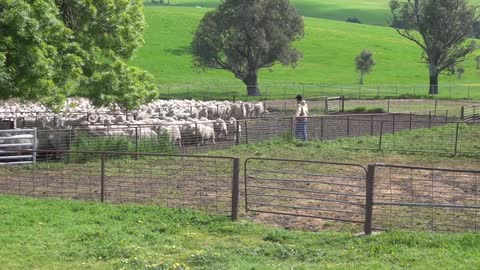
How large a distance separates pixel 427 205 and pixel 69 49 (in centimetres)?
1567

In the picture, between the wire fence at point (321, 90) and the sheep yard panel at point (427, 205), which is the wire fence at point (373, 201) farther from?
the wire fence at point (321, 90)

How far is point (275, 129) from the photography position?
29.2 metres

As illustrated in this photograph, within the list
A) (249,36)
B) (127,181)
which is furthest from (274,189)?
(249,36)

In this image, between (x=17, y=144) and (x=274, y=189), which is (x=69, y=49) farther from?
(x=274, y=189)

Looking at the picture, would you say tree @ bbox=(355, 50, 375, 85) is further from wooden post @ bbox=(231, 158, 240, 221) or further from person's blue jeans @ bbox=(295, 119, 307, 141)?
wooden post @ bbox=(231, 158, 240, 221)

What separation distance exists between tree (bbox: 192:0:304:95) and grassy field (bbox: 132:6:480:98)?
2.92m

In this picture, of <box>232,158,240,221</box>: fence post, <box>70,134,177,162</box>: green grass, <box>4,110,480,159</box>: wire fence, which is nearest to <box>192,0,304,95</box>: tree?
<box>4,110,480,159</box>: wire fence

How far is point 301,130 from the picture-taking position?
2739 centimetres

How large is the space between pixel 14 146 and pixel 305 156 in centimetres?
834

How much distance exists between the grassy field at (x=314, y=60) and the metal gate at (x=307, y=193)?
159 ft

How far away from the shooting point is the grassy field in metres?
82.8

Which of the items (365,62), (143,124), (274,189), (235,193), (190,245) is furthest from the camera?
(365,62)

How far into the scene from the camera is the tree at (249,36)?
68.6 m

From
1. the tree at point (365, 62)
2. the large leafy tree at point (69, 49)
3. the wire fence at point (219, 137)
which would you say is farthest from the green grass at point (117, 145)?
the tree at point (365, 62)
